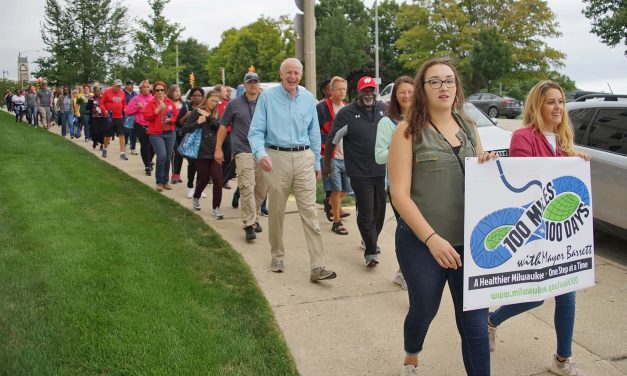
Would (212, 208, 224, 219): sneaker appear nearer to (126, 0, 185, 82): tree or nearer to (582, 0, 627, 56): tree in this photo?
(126, 0, 185, 82): tree

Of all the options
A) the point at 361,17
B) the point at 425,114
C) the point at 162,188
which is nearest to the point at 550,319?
the point at 425,114

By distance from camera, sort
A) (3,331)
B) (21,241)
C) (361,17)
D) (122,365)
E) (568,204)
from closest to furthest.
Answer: (568,204)
(122,365)
(3,331)
(21,241)
(361,17)

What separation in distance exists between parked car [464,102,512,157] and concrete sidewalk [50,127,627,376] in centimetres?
222

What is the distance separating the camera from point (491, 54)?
152ft

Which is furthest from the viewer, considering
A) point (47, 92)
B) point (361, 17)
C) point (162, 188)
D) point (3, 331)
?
point (361, 17)

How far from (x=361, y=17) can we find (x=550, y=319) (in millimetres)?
76019

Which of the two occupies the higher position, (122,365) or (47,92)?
(47,92)

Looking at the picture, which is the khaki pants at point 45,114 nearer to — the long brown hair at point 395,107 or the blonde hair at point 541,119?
the long brown hair at point 395,107

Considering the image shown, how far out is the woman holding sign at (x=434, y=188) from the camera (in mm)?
2936

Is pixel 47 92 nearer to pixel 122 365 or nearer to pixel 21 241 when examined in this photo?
pixel 21 241

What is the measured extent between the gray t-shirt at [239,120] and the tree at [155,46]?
22885 mm

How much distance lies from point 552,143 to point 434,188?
1.17 m

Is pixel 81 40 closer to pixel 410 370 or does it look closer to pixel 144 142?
pixel 144 142

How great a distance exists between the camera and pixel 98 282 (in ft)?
16.3
